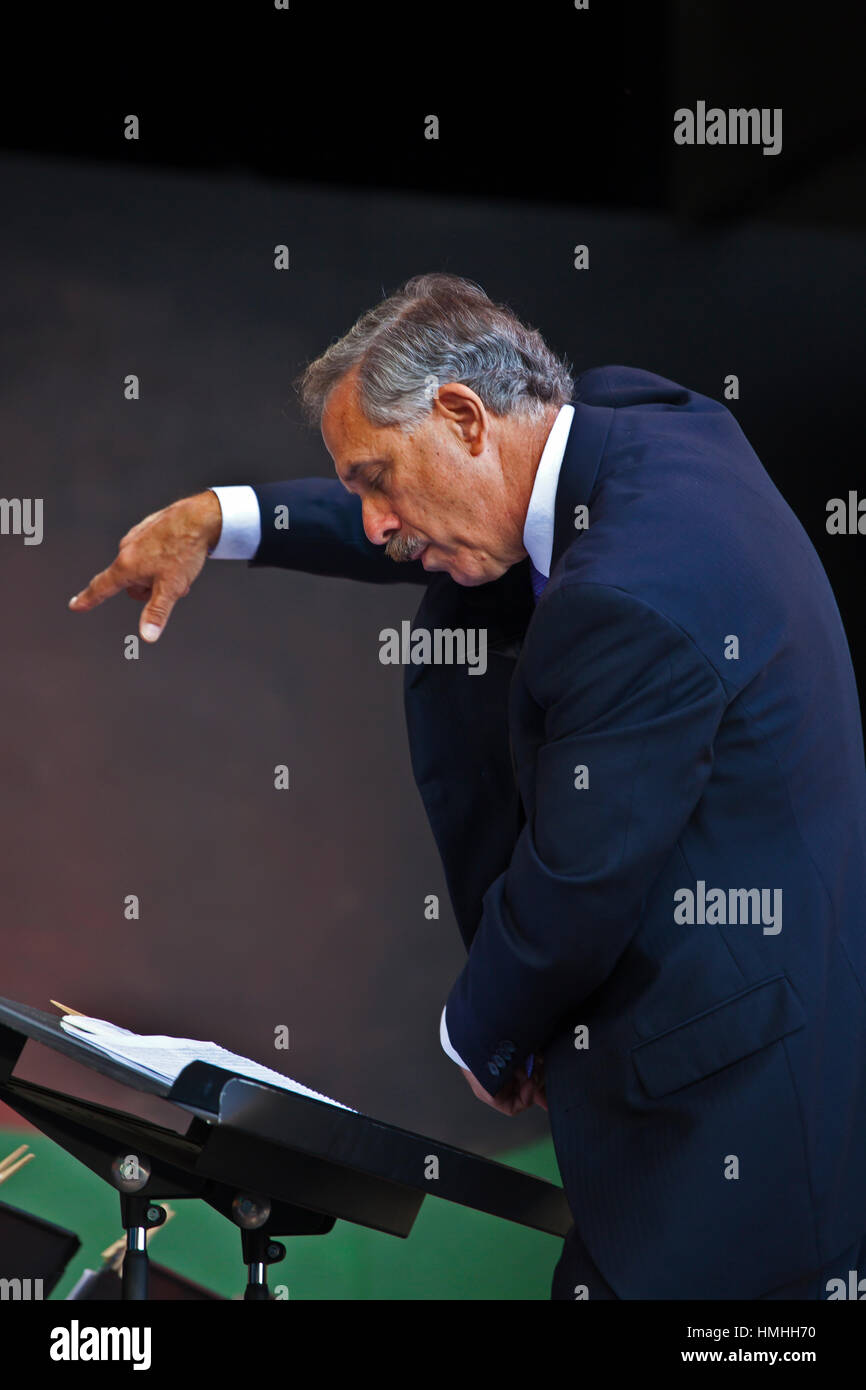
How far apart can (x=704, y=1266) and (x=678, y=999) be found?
0.89 feet

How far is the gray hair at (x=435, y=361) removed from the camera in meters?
1.65

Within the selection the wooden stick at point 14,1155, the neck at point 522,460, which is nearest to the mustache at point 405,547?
the neck at point 522,460

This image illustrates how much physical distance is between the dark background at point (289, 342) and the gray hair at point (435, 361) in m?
1.12

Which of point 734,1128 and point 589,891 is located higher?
point 589,891

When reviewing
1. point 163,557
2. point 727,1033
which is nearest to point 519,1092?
point 727,1033

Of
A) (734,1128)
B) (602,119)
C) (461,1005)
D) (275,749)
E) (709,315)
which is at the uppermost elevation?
(602,119)

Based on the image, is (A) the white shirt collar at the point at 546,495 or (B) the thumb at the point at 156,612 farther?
(B) the thumb at the point at 156,612

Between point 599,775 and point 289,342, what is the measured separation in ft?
5.58

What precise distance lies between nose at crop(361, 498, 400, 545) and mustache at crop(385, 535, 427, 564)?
1 centimetres

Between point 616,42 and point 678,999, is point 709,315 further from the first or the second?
point 678,999

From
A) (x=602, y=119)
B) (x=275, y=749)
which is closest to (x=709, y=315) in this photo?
(x=602, y=119)

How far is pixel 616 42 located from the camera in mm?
Result: 2703

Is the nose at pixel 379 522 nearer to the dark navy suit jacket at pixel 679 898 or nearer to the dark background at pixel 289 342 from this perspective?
the dark navy suit jacket at pixel 679 898

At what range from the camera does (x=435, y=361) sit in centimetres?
166
